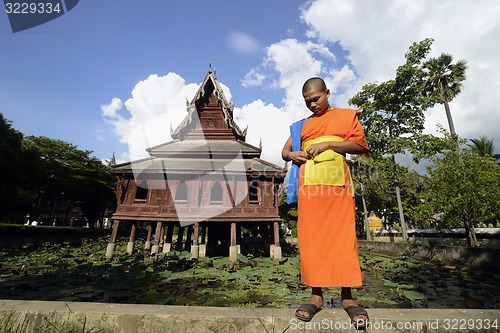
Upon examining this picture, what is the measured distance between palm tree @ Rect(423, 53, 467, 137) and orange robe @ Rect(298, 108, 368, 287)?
2488 centimetres

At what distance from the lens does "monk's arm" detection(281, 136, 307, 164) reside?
2.22 meters

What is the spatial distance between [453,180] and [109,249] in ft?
56.6

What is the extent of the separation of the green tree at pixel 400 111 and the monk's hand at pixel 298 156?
1538 cm

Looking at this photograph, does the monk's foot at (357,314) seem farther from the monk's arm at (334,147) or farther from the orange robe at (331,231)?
the monk's arm at (334,147)

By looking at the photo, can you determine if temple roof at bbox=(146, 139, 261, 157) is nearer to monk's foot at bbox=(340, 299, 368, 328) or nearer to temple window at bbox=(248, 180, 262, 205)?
temple window at bbox=(248, 180, 262, 205)

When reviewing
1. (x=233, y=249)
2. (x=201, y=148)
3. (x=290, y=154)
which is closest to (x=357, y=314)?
(x=290, y=154)

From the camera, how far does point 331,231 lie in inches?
76.2

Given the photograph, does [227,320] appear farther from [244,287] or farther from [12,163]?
[12,163]

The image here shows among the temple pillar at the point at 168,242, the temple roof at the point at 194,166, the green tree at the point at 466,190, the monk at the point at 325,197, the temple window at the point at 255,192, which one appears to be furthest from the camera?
the temple pillar at the point at 168,242

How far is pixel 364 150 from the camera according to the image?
7.20 feet

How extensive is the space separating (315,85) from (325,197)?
41.7 inches

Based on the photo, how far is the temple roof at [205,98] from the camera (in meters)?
16.2

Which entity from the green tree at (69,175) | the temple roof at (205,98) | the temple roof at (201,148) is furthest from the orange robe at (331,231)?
the green tree at (69,175)

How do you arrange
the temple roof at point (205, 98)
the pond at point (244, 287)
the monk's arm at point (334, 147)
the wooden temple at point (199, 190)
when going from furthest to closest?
the temple roof at point (205, 98)
the wooden temple at point (199, 190)
the pond at point (244, 287)
the monk's arm at point (334, 147)
